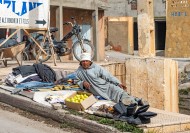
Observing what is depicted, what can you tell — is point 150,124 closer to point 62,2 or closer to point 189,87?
point 189,87

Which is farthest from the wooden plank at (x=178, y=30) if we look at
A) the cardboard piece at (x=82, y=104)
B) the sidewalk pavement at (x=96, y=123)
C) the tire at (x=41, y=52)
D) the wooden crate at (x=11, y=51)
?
the cardboard piece at (x=82, y=104)

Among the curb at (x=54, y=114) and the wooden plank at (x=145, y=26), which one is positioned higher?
the wooden plank at (x=145, y=26)

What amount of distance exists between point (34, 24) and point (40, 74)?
2.89 metres

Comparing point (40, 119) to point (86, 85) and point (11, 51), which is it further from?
point (11, 51)

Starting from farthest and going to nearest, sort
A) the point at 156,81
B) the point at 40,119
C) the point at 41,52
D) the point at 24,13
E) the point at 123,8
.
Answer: the point at 123,8, the point at 41,52, the point at 24,13, the point at 156,81, the point at 40,119

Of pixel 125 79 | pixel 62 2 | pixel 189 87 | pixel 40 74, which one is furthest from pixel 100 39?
pixel 40 74

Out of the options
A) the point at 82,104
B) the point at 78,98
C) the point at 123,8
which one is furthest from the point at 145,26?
the point at 123,8

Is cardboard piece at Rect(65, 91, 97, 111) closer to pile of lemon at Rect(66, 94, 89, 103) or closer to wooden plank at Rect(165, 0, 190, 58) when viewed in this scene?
pile of lemon at Rect(66, 94, 89, 103)

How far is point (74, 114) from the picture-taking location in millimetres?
7203

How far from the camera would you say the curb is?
654 cm

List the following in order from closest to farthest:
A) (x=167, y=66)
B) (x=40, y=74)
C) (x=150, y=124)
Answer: (x=150, y=124) → (x=40, y=74) → (x=167, y=66)

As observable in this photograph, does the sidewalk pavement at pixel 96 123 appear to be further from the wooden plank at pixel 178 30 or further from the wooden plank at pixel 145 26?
the wooden plank at pixel 178 30

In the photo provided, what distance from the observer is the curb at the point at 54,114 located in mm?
6541

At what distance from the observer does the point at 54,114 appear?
295 inches
